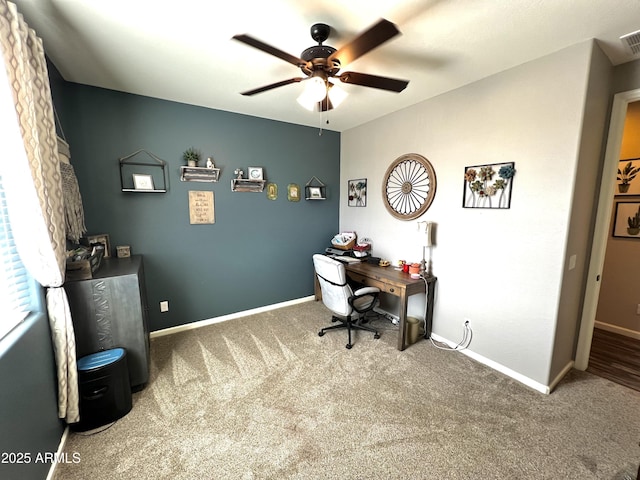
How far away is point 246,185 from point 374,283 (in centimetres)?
196

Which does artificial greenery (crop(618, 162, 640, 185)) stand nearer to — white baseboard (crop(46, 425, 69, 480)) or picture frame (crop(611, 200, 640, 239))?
picture frame (crop(611, 200, 640, 239))

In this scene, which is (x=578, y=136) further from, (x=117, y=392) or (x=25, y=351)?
(x=117, y=392)

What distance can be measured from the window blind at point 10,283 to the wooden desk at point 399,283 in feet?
8.72

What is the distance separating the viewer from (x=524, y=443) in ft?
5.32

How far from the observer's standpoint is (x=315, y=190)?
3.81 meters

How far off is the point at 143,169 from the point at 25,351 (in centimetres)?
200

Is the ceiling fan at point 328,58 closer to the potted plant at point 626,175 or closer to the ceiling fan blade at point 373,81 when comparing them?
the ceiling fan blade at point 373,81

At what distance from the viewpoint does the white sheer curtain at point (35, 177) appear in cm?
126

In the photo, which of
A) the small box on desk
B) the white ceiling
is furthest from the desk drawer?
the small box on desk

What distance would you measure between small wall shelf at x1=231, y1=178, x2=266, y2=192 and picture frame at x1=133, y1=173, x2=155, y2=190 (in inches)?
33.1

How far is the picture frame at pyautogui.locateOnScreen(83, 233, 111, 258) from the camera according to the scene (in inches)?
95.5

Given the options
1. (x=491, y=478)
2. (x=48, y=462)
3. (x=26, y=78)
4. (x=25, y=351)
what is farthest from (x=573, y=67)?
(x=48, y=462)

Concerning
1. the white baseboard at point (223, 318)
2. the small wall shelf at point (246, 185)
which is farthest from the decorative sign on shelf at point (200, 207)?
the white baseboard at point (223, 318)

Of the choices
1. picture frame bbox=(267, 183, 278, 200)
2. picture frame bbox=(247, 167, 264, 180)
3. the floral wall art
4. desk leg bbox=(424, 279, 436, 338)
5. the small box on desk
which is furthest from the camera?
picture frame bbox=(267, 183, 278, 200)
